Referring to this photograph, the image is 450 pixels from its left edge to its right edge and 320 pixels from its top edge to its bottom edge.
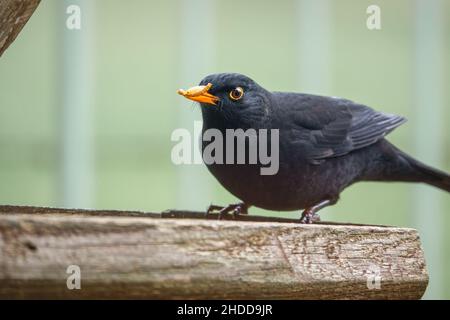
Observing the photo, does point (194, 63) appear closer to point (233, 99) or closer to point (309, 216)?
point (233, 99)

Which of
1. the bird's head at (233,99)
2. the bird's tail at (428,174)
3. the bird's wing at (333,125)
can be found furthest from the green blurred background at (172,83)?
the bird's head at (233,99)

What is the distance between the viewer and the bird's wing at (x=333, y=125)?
14.1ft

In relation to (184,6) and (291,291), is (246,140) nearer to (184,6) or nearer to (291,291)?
(291,291)

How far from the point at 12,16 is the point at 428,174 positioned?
2.95 m

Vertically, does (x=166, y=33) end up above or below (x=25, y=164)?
above

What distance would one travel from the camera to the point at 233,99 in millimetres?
3986

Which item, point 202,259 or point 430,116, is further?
point 430,116

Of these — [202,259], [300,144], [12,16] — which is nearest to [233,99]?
[300,144]

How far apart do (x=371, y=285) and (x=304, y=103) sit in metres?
2.19

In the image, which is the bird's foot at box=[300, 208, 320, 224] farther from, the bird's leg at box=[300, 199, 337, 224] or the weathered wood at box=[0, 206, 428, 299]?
the weathered wood at box=[0, 206, 428, 299]

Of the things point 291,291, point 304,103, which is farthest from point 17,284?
point 304,103

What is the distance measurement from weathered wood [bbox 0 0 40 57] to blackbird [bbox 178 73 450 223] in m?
0.85

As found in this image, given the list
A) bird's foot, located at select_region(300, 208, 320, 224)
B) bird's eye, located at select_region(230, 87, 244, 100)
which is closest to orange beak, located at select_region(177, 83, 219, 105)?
bird's eye, located at select_region(230, 87, 244, 100)

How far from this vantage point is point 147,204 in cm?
770
